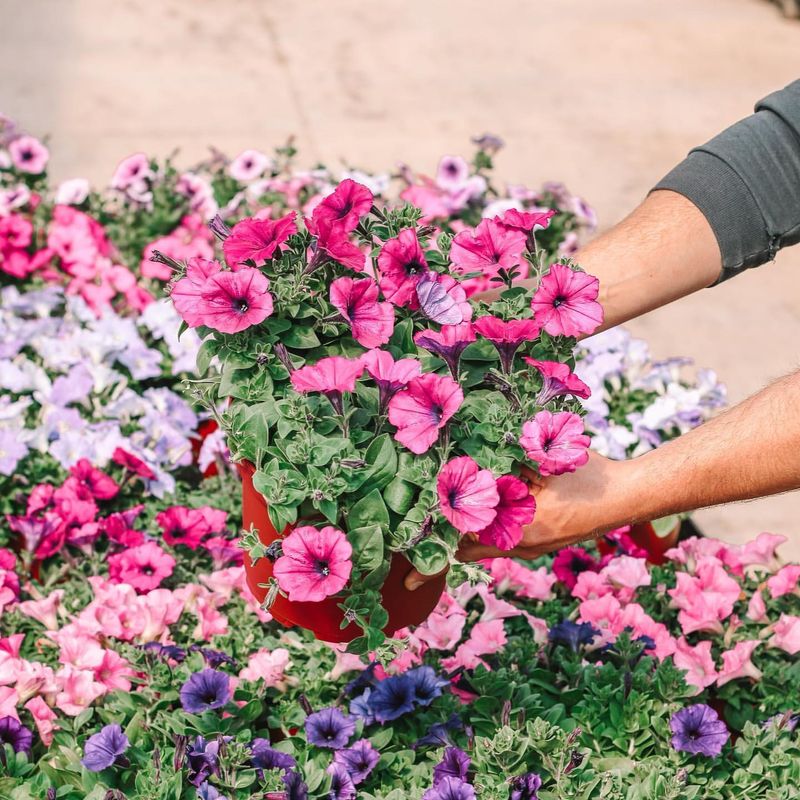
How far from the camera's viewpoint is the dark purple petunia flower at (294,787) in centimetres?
181

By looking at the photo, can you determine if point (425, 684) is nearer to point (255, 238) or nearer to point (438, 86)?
point (255, 238)

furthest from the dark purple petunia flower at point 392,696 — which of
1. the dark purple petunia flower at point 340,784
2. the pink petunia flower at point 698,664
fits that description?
the pink petunia flower at point 698,664

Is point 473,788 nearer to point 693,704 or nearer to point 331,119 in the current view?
point 693,704

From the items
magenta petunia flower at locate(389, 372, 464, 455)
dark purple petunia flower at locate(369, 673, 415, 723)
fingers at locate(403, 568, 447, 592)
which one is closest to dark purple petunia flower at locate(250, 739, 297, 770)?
dark purple petunia flower at locate(369, 673, 415, 723)

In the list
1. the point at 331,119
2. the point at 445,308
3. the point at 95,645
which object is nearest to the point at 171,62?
the point at 331,119

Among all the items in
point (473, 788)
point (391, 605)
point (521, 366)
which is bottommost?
point (473, 788)

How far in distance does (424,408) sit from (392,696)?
26.4 inches

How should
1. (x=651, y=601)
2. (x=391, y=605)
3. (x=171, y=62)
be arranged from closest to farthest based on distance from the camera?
(x=391, y=605)
(x=651, y=601)
(x=171, y=62)

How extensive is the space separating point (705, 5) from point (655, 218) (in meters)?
5.25

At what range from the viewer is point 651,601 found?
2.37 meters

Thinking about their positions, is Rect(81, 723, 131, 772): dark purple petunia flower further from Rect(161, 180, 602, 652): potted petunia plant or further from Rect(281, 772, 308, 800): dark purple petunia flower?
Rect(161, 180, 602, 652): potted petunia plant

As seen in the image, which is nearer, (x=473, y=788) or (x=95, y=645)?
(x=473, y=788)

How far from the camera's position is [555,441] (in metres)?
1.47

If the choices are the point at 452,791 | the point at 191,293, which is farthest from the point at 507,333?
the point at 452,791
